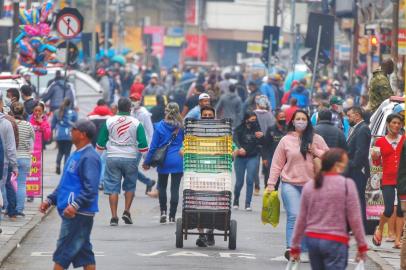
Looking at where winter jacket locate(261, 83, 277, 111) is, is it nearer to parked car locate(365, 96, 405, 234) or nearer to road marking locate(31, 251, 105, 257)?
parked car locate(365, 96, 405, 234)

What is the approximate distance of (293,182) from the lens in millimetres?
16156

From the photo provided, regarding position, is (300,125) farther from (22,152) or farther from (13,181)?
(13,181)

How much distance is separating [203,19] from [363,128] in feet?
285

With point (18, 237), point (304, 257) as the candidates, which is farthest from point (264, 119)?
point (304, 257)

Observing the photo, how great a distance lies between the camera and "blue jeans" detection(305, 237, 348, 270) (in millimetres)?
11578

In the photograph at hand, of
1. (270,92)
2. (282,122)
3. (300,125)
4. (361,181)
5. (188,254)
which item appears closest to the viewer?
(300,125)

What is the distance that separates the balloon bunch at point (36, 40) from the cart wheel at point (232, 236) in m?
14.2

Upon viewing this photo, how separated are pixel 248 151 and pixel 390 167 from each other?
18.0 feet

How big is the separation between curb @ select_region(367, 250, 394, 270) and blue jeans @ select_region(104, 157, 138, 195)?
156 inches

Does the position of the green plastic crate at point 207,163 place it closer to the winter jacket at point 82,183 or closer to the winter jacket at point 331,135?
the winter jacket at point 331,135

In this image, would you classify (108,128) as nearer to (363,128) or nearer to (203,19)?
(363,128)

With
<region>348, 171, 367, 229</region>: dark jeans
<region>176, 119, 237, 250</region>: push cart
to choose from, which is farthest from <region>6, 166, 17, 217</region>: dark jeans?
<region>348, 171, 367, 229</region>: dark jeans

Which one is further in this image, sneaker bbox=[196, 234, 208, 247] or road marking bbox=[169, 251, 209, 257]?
sneaker bbox=[196, 234, 208, 247]

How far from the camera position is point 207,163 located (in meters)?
17.9
